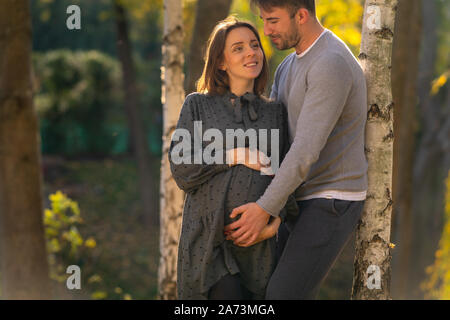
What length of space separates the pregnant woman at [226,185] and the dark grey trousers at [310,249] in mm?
77

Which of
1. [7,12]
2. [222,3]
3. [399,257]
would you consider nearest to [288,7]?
[222,3]

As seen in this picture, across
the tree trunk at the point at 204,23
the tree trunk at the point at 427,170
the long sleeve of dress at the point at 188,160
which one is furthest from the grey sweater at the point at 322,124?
the tree trunk at the point at 427,170

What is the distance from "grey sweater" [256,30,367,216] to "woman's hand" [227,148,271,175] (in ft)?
0.47

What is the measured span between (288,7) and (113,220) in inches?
399

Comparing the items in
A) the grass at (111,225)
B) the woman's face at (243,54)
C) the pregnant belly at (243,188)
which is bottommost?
the grass at (111,225)

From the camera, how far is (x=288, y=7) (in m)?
2.58

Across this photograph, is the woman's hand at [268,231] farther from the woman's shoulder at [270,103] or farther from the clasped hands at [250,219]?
the woman's shoulder at [270,103]

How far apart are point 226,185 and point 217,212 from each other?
0.44 feet

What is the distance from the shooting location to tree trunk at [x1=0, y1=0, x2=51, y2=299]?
518 centimetres

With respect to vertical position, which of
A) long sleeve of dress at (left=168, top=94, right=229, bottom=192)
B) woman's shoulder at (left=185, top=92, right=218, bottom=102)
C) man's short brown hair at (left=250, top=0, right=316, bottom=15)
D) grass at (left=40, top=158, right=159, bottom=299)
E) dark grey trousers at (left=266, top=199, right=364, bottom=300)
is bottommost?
grass at (left=40, top=158, right=159, bottom=299)

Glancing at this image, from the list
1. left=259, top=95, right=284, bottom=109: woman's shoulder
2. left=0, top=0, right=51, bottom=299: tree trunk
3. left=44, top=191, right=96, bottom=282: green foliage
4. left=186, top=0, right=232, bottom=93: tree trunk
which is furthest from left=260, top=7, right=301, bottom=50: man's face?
left=44, top=191, right=96, bottom=282: green foliage

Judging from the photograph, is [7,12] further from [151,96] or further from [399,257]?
[151,96]

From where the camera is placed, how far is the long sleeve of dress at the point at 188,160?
2592mm

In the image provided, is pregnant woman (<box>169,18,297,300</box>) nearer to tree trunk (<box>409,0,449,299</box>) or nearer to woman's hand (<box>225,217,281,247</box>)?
woman's hand (<box>225,217,281,247</box>)
